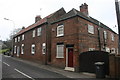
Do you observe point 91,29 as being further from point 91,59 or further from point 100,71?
point 100,71

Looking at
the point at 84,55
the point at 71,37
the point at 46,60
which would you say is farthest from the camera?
the point at 46,60

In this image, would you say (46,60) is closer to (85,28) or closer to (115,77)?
(85,28)

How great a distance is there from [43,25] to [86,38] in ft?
26.9

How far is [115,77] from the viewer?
32.8ft

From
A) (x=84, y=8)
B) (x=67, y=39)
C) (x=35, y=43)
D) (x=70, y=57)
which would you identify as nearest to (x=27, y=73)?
(x=70, y=57)

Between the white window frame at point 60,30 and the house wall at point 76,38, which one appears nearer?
the house wall at point 76,38

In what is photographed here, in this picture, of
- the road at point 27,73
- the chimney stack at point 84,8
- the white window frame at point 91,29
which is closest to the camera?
the road at point 27,73

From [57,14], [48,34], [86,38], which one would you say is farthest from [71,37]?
[57,14]

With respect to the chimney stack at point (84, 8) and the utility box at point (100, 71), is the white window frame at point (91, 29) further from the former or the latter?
the utility box at point (100, 71)

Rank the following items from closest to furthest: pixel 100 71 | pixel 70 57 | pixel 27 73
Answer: pixel 100 71 → pixel 27 73 → pixel 70 57

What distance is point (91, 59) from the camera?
12.4 m

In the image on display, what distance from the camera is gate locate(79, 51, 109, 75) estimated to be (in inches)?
446

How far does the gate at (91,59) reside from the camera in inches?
446

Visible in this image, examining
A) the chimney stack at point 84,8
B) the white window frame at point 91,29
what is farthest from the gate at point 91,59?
the chimney stack at point 84,8
